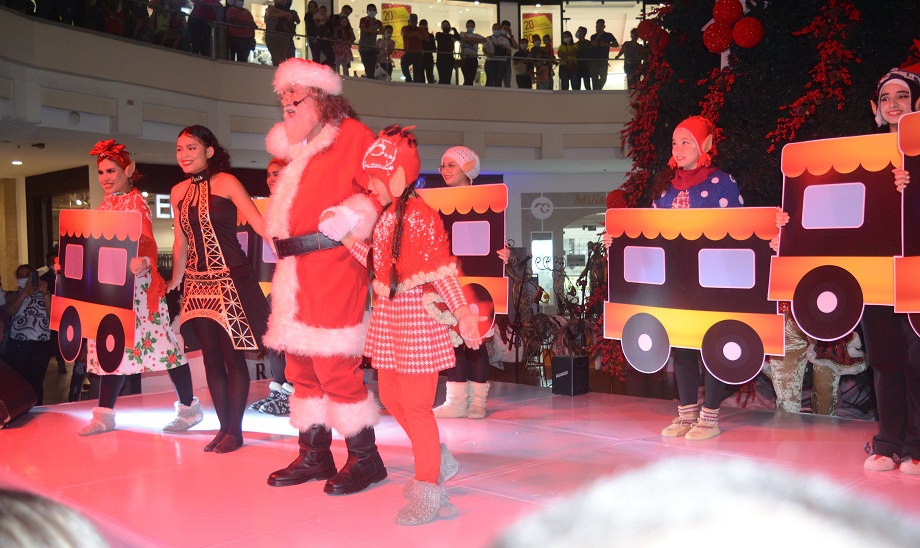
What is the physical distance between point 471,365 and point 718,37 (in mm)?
2743

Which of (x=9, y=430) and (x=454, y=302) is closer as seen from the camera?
(x=454, y=302)

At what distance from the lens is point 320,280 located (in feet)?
10.4

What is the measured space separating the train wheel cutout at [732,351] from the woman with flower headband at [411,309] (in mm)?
1645

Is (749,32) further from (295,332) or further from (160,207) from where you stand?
(160,207)

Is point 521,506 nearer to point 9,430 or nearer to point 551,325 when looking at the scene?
point 9,430

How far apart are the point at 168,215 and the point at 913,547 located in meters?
14.1

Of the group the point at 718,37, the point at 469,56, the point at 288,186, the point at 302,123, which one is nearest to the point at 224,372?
the point at 288,186

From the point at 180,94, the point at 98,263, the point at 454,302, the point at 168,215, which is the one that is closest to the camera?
the point at 454,302

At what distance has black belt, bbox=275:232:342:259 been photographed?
315cm

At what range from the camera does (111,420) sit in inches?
180

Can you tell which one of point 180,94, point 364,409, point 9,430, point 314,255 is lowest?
point 9,430

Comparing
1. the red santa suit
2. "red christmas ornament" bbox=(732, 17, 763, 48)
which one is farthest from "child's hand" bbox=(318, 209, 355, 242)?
"red christmas ornament" bbox=(732, 17, 763, 48)

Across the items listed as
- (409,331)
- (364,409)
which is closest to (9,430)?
(364,409)

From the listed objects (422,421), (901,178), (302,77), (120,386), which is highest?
(302,77)
